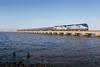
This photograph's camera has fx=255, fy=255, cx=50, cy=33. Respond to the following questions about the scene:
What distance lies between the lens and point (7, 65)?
2864 centimetres

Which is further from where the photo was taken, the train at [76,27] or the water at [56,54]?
the train at [76,27]

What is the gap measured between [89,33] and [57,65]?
260 ft

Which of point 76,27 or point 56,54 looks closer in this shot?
point 56,54

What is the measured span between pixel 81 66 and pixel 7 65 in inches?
330

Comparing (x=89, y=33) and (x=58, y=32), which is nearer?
(x=89, y=33)

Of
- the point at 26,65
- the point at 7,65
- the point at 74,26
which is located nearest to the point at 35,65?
the point at 26,65

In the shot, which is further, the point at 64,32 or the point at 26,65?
the point at 64,32

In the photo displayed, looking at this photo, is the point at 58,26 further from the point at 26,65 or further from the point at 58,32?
the point at 26,65

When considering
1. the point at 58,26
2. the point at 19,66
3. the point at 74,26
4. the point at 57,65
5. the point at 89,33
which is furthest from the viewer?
the point at 58,26

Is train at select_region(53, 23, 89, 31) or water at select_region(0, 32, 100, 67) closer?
water at select_region(0, 32, 100, 67)

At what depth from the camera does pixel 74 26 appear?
144125 millimetres

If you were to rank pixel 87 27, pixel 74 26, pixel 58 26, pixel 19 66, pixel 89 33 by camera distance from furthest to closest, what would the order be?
pixel 58 26
pixel 74 26
pixel 87 27
pixel 89 33
pixel 19 66

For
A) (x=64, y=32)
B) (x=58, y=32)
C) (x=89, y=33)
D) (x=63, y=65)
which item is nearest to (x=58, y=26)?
(x=58, y=32)

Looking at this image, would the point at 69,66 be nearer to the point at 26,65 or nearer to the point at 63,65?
the point at 63,65
